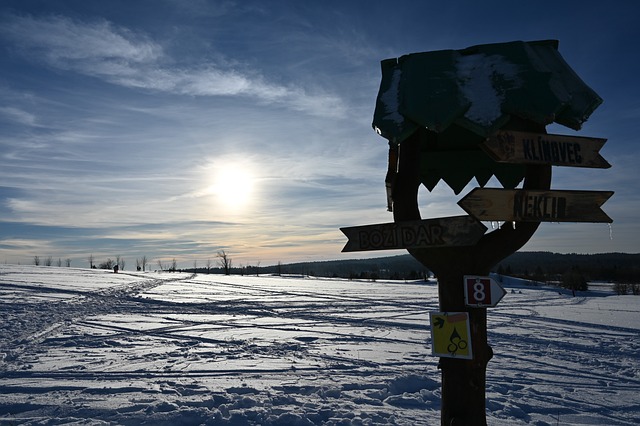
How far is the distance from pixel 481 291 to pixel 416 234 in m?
0.53

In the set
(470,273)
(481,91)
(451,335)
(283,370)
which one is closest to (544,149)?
(481,91)

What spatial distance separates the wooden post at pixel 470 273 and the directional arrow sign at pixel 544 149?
107mm

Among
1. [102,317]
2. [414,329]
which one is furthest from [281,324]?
[102,317]

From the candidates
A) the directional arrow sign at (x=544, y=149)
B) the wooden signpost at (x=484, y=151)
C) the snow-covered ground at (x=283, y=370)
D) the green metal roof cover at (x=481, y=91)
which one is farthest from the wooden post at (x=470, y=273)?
the snow-covered ground at (x=283, y=370)

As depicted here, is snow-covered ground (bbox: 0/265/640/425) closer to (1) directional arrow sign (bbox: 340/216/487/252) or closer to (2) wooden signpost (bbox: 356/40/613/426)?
(2) wooden signpost (bbox: 356/40/613/426)

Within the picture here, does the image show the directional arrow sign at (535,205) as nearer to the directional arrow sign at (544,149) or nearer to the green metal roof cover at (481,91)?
the directional arrow sign at (544,149)

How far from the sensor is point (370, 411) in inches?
187

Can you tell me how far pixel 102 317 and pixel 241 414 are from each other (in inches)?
349

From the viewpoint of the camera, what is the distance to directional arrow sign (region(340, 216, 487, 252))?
2355 mm

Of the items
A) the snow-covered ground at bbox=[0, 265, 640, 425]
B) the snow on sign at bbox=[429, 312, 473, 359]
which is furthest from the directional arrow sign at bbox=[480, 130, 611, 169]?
the snow-covered ground at bbox=[0, 265, 640, 425]

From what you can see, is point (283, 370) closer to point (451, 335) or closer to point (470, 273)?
point (451, 335)

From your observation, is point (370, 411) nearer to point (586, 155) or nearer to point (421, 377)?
point (421, 377)

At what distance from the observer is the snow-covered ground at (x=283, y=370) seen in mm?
4672

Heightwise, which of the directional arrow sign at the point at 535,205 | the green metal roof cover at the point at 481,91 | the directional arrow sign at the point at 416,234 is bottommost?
the directional arrow sign at the point at 416,234
